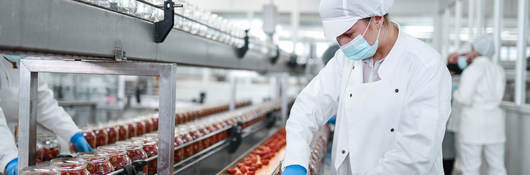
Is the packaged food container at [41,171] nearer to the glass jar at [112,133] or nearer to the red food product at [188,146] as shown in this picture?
the red food product at [188,146]

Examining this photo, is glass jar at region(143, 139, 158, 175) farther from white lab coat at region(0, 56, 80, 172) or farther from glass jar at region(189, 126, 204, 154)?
white lab coat at region(0, 56, 80, 172)

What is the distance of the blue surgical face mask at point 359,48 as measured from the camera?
165cm

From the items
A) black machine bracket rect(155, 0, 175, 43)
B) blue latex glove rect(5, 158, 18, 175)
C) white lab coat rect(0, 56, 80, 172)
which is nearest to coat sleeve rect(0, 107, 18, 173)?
blue latex glove rect(5, 158, 18, 175)

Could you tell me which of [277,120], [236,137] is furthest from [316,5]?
[236,137]

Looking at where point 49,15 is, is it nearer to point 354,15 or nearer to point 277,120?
point 354,15

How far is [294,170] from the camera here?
157cm

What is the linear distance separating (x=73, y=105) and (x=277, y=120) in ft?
11.3

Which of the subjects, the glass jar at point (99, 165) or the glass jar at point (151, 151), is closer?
the glass jar at point (99, 165)

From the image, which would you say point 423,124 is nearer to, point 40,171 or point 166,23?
point 166,23

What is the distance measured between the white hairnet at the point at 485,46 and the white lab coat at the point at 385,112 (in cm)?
320

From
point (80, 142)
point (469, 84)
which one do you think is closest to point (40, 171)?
point (80, 142)

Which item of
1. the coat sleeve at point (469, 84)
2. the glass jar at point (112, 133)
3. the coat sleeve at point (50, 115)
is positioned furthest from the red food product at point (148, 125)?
the coat sleeve at point (469, 84)

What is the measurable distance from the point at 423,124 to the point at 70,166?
1.45m

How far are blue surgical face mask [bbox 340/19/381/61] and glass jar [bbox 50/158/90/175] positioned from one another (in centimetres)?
120
